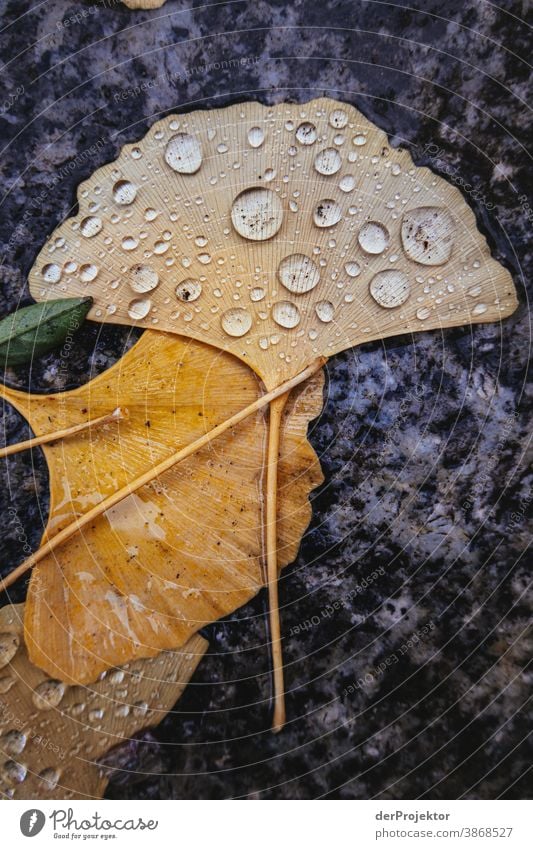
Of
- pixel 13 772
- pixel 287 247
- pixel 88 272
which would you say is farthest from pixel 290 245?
pixel 13 772

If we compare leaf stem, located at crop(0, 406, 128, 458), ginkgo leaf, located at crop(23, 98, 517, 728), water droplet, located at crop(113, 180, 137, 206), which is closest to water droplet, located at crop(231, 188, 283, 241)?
ginkgo leaf, located at crop(23, 98, 517, 728)

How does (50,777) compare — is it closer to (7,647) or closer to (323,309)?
(7,647)

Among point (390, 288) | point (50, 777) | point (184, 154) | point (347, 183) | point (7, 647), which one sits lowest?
point (50, 777)

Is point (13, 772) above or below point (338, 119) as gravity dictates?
below

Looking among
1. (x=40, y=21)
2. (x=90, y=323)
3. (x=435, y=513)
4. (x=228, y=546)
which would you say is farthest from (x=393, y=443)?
(x=40, y=21)

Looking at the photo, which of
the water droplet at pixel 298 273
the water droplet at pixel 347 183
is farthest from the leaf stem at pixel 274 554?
the water droplet at pixel 347 183

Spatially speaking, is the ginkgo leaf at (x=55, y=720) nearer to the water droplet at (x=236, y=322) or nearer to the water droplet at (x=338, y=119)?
the water droplet at (x=236, y=322)

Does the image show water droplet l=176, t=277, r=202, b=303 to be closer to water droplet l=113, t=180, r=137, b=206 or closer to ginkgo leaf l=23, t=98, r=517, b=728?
ginkgo leaf l=23, t=98, r=517, b=728
